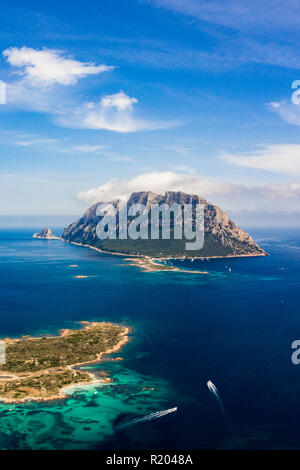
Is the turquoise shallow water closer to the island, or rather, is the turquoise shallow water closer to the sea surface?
the sea surface

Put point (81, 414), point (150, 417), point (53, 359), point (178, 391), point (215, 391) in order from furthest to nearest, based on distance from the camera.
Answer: point (53, 359) → point (178, 391) → point (215, 391) → point (81, 414) → point (150, 417)

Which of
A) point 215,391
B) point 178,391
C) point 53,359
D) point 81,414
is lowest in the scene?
point 81,414

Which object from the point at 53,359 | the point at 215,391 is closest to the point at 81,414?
the point at 53,359

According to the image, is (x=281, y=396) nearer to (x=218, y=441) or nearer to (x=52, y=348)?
(x=218, y=441)

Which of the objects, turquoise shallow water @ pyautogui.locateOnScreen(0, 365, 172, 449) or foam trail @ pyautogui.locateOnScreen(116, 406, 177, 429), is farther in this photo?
foam trail @ pyautogui.locateOnScreen(116, 406, 177, 429)

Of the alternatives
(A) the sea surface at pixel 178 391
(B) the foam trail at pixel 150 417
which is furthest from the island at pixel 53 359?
(B) the foam trail at pixel 150 417

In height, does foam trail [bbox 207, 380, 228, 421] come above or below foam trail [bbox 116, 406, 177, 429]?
above

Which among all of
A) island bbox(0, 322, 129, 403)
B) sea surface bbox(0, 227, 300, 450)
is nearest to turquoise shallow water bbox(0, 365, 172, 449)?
sea surface bbox(0, 227, 300, 450)

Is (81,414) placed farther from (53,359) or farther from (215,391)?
(215,391)

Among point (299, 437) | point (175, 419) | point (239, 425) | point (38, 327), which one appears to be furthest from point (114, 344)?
point (299, 437)
